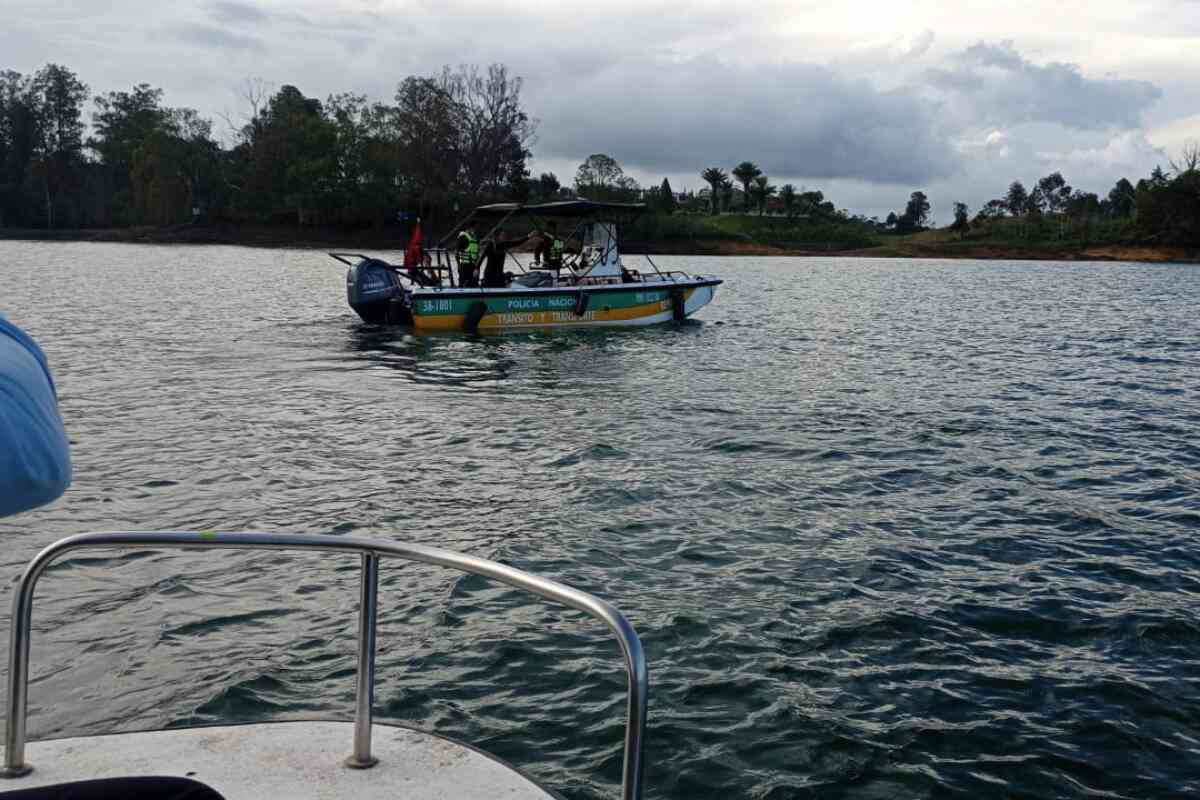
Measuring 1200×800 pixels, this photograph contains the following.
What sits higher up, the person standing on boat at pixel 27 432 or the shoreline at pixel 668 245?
the shoreline at pixel 668 245

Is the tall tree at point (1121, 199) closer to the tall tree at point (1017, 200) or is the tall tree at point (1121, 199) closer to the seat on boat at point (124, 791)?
the tall tree at point (1017, 200)

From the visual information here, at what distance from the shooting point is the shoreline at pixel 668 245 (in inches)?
4129

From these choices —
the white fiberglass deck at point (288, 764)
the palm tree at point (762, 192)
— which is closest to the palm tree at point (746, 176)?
the palm tree at point (762, 192)

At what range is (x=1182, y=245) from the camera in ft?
381

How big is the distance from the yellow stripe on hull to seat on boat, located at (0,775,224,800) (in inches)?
924

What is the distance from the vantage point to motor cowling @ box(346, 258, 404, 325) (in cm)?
2598

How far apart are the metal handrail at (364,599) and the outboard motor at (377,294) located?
2305 centimetres

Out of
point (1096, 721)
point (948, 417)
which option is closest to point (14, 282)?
point (948, 417)

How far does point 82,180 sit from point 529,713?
5764 inches

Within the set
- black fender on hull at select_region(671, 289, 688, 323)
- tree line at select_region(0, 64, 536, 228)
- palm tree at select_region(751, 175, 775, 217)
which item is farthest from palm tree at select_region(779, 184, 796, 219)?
black fender on hull at select_region(671, 289, 688, 323)

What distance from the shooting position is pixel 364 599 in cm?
315

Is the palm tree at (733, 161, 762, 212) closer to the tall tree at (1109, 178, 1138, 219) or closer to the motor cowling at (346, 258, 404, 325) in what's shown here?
the tall tree at (1109, 178, 1138, 219)

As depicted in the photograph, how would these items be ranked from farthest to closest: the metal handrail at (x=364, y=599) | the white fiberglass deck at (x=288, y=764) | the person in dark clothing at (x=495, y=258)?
the person in dark clothing at (x=495, y=258)
the white fiberglass deck at (x=288, y=764)
the metal handrail at (x=364, y=599)

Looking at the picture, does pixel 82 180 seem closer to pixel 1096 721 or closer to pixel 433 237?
pixel 433 237
